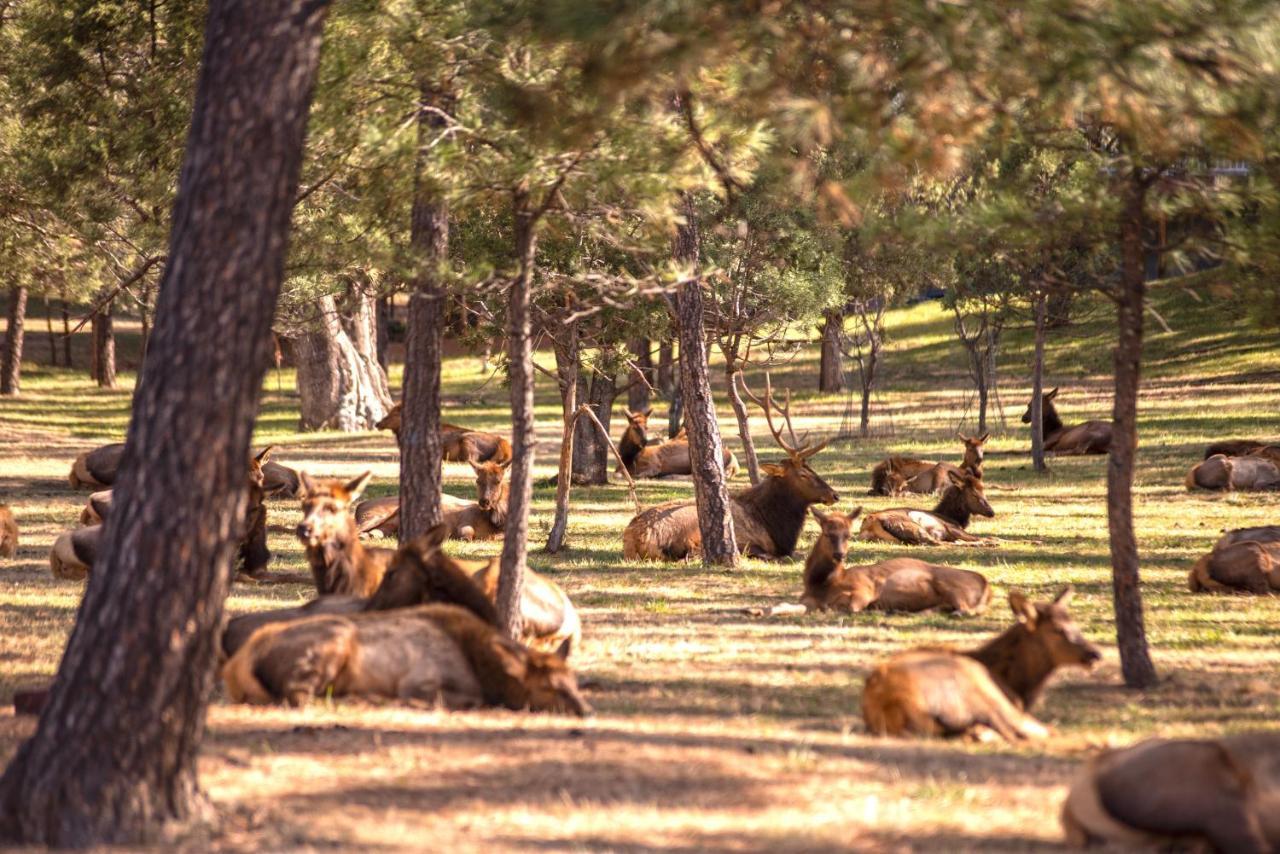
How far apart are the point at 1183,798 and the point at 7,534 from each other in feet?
46.8

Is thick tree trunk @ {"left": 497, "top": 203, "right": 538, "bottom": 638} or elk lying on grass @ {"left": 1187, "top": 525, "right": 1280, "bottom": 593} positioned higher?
thick tree trunk @ {"left": 497, "top": 203, "right": 538, "bottom": 638}

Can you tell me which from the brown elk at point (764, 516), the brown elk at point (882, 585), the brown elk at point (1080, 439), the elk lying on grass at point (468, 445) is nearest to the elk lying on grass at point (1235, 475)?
the brown elk at point (1080, 439)

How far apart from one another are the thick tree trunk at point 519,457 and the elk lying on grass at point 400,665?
1368 mm

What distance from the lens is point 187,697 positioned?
6523 mm

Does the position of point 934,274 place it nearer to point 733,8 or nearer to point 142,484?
point 733,8

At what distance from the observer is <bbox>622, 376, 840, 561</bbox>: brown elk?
18.0 m

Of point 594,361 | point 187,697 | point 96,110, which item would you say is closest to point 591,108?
point 187,697

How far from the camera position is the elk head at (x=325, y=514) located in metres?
11.3

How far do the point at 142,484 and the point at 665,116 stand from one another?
218 inches

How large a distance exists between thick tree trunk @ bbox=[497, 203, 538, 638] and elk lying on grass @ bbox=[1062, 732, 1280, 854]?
5.12 meters

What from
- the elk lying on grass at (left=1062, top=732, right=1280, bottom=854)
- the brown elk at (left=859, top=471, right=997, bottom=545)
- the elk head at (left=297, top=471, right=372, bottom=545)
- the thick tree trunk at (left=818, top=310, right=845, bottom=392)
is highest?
the thick tree trunk at (left=818, top=310, right=845, bottom=392)

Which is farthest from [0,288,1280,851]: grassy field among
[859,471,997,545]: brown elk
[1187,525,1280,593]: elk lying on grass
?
[859,471,997,545]: brown elk

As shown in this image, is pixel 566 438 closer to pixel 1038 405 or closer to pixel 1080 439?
pixel 1038 405

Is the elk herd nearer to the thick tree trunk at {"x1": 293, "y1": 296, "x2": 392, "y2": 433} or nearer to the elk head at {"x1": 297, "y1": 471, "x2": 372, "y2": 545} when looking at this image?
the elk head at {"x1": 297, "y1": 471, "x2": 372, "y2": 545}
